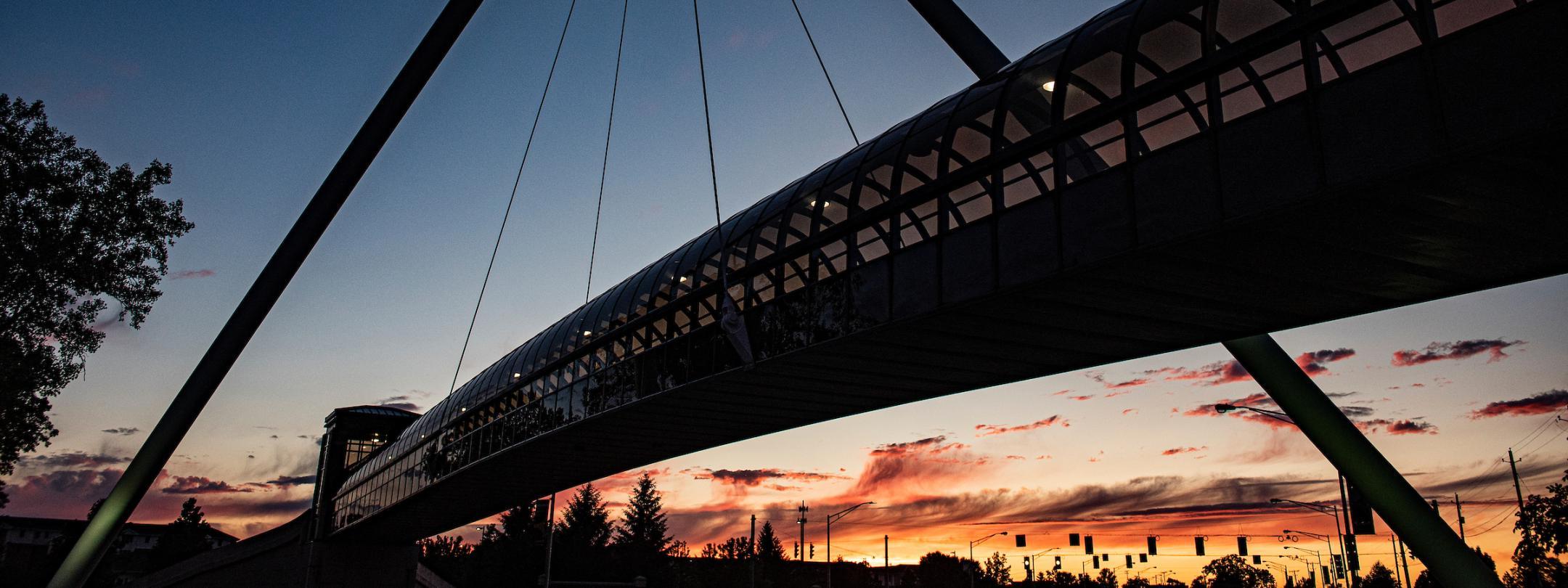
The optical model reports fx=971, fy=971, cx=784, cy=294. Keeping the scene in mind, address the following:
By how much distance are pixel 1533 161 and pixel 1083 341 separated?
9.91m

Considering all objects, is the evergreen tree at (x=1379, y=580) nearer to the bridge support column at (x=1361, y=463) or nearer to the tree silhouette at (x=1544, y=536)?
the tree silhouette at (x=1544, y=536)

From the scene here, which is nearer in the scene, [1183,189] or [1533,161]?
[1533,161]

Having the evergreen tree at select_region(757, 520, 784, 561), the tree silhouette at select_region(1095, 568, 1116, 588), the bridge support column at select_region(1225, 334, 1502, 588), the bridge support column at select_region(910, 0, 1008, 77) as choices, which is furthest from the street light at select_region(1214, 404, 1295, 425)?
the tree silhouette at select_region(1095, 568, 1116, 588)

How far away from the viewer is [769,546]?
5285 inches

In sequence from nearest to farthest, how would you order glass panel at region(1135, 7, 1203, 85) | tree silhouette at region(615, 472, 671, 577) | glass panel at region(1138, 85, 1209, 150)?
glass panel at region(1138, 85, 1209, 150) → glass panel at region(1135, 7, 1203, 85) → tree silhouette at region(615, 472, 671, 577)

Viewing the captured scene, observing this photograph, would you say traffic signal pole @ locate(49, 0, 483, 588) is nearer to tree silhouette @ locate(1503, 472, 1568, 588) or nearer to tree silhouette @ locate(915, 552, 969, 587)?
tree silhouette @ locate(1503, 472, 1568, 588)

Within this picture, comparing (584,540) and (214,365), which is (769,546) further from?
(214,365)

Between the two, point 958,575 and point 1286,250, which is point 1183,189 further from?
point 958,575

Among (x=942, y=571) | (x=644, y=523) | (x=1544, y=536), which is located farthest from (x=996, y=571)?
(x=1544, y=536)

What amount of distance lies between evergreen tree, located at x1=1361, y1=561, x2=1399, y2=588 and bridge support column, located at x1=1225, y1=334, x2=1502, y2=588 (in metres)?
30.3

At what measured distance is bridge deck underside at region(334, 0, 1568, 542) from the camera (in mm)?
12016

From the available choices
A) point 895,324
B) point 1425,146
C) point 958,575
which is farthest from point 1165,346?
point 958,575

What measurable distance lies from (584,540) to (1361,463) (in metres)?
103

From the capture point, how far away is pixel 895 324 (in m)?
20.6
